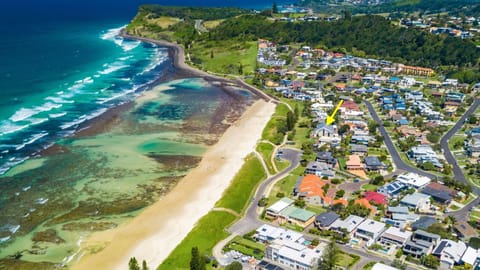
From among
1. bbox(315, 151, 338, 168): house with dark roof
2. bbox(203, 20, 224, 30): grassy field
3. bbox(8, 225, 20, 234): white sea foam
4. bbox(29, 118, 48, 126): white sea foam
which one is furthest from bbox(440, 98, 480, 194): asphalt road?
bbox(203, 20, 224, 30): grassy field

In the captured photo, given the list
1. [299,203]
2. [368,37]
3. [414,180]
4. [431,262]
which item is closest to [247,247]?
[299,203]

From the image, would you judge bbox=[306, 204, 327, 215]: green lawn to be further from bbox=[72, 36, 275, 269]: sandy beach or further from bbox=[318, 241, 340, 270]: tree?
bbox=[72, 36, 275, 269]: sandy beach

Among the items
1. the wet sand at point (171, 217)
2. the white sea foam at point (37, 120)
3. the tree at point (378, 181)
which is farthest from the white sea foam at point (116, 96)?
the tree at point (378, 181)

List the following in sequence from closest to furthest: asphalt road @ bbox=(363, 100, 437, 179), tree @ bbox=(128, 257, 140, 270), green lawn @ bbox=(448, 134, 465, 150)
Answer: tree @ bbox=(128, 257, 140, 270), asphalt road @ bbox=(363, 100, 437, 179), green lawn @ bbox=(448, 134, 465, 150)

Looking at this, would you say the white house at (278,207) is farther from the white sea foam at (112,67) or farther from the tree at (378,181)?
the white sea foam at (112,67)

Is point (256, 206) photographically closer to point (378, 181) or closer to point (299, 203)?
point (299, 203)

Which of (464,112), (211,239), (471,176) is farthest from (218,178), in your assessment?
(464,112)
